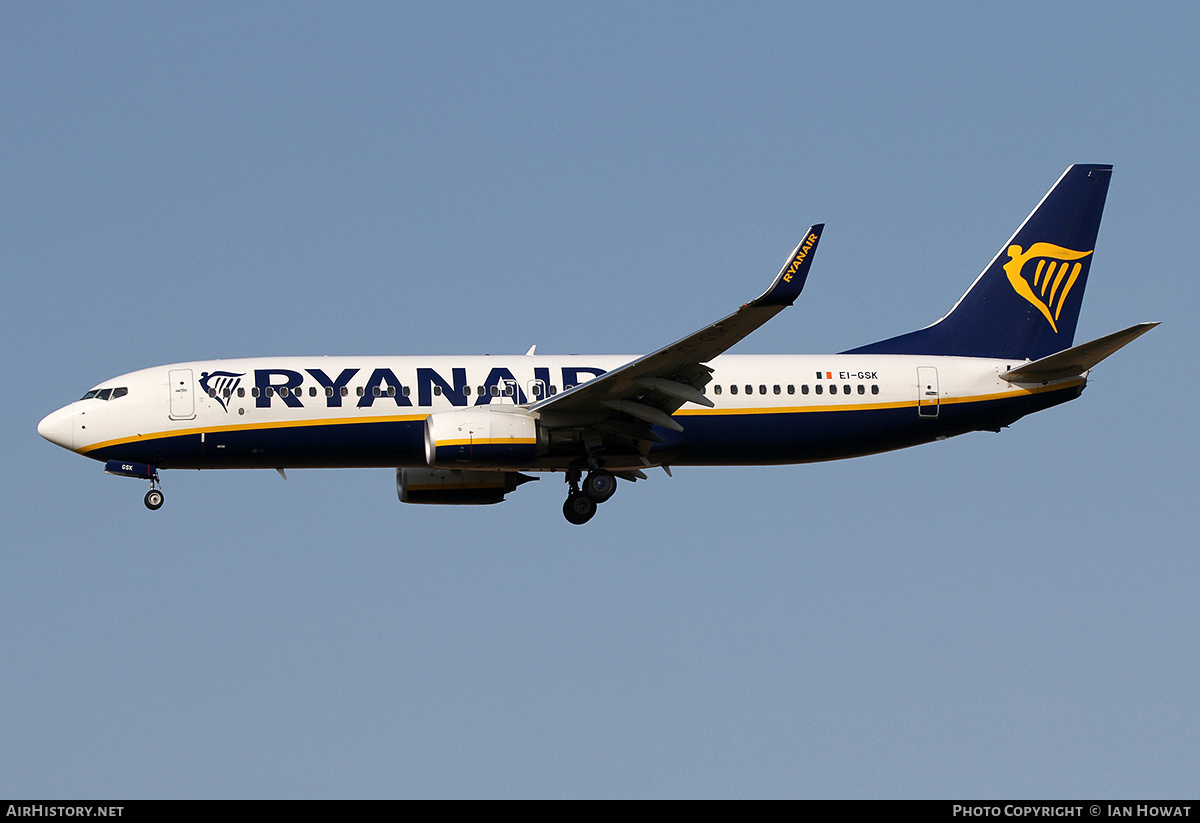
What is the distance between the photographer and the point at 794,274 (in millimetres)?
31094

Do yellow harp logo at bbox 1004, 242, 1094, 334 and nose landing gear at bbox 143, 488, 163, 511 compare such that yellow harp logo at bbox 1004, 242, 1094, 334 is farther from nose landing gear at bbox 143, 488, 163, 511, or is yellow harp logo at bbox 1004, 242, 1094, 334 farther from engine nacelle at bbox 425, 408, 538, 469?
nose landing gear at bbox 143, 488, 163, 511

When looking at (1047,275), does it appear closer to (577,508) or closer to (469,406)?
(577,508)

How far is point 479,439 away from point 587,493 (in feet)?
11.6

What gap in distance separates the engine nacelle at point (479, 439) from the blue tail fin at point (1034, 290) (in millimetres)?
9643

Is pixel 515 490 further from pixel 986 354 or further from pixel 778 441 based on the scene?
pixel 986 354

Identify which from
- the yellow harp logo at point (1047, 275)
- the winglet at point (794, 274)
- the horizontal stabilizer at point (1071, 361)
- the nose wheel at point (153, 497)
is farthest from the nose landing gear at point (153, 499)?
the yellow harp logo at point (1047, 275)

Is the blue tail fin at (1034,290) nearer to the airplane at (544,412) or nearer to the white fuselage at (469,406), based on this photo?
the airplane at (544,412)

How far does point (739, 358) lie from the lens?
39188 millimetres

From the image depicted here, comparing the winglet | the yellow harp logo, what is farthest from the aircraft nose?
the yellow harp logo

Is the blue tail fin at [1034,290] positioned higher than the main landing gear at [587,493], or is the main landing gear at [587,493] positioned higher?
the blue tail fin at [1034,290]

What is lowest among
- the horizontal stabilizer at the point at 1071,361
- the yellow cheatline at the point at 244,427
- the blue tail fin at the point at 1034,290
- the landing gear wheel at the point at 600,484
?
the landing gear wheel at the point at 600,484

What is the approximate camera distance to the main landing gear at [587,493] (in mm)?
37562

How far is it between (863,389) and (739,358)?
122 inches

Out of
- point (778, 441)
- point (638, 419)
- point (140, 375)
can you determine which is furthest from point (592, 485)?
point (140, 375)
